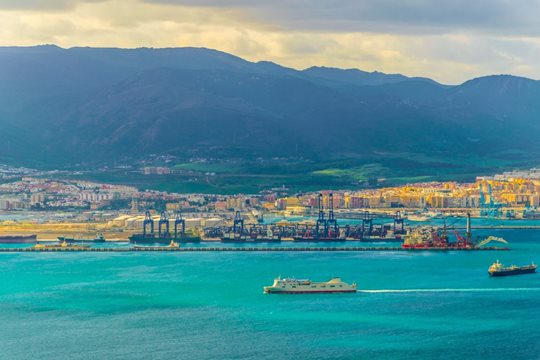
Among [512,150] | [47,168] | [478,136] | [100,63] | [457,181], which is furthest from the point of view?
[100,63]

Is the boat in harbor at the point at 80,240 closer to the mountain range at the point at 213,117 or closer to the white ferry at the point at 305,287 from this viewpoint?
the white ferry at the point at 305,287

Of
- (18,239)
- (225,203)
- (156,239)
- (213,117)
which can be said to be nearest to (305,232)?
(156,239)

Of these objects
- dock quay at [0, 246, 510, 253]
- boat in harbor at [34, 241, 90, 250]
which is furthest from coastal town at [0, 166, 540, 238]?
dock quay at [0, 246, 510, 253]

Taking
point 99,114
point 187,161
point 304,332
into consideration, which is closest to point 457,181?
point 187,161

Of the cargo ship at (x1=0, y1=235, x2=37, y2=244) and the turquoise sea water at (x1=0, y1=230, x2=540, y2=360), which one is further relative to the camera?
the cargo ship at (x1=0, y1=235, x2=37, y2=244)

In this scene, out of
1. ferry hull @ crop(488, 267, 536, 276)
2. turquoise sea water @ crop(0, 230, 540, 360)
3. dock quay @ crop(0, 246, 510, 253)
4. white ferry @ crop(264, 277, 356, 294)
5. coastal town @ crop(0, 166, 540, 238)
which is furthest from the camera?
coastal town @ crop(0, 166, 540, 238)

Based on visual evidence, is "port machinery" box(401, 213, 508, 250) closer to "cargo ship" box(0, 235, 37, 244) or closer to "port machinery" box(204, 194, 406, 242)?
"port machinery" box(204, 194, 406, 242)

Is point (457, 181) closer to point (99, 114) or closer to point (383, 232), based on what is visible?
point (383, 232)
